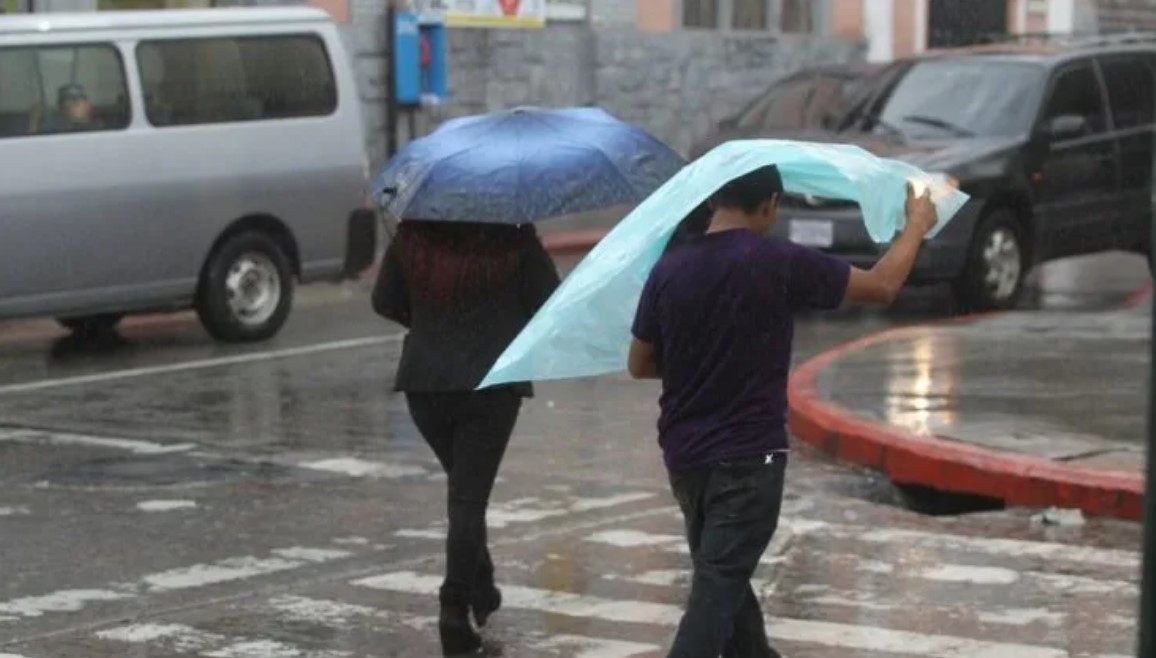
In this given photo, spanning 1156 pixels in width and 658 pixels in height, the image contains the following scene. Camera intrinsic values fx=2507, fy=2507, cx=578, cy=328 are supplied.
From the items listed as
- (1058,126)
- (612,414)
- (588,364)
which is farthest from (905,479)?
(1058,126)

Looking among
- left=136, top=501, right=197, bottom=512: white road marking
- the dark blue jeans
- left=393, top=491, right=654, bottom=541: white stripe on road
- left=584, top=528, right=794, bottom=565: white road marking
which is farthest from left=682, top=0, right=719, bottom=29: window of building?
the dark blue jeans

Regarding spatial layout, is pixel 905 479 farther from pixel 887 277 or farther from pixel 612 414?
pixel 887 277

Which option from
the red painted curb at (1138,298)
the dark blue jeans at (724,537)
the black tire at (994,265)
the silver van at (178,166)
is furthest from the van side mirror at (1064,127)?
the dark blue jeans at (724,537)

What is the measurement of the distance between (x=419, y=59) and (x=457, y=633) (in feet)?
53.2

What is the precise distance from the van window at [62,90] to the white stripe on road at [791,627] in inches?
291

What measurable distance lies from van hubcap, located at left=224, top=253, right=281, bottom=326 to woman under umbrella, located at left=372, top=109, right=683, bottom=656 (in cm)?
882

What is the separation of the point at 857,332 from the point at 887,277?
10.9m

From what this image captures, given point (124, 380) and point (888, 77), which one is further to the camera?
point (888, 77)

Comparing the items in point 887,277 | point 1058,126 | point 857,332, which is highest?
point 887,277

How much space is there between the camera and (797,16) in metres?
30.4

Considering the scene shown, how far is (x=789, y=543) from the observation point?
9719 millimetres

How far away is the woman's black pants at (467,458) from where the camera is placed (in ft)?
25.6

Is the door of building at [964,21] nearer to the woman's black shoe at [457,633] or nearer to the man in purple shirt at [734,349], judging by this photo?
the woman's black shoe at [457,633]

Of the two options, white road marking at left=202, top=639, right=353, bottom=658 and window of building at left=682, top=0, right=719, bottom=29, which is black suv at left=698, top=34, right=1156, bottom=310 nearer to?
window of building at left=682, top=0, right=719, bottom=29
